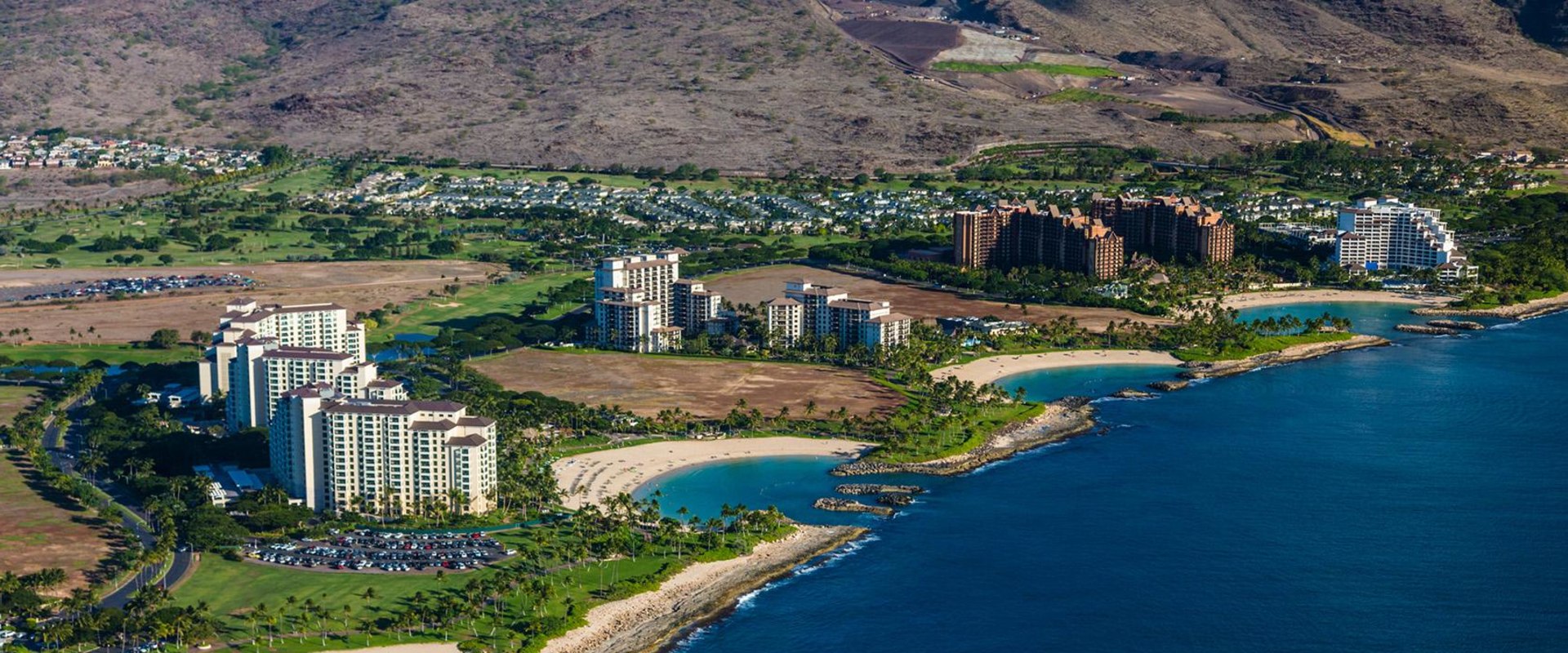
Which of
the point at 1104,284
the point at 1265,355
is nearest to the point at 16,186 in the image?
the point at 1104,284

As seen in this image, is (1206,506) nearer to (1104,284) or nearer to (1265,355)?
(1265,355)

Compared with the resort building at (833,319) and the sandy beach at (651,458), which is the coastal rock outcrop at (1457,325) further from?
the sandy beach at (651,458)

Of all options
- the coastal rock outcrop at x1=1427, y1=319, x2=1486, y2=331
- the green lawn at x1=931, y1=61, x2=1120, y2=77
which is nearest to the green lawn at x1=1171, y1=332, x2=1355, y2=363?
the coastal rock outcrop at x1=1427, y1=319, x2=1486, y2=331

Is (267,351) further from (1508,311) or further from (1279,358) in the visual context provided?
(1508,311)

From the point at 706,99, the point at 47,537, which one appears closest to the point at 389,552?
the point at 47,537

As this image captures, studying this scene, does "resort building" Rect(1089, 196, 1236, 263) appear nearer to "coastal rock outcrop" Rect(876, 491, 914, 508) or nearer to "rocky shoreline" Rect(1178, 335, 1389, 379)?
"rocky shoreline" Rect(1178, 335, 1389, 379)
